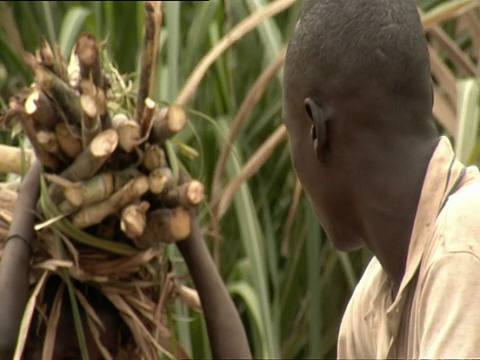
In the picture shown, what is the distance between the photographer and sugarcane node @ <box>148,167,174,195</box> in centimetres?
241

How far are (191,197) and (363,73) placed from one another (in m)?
0.66

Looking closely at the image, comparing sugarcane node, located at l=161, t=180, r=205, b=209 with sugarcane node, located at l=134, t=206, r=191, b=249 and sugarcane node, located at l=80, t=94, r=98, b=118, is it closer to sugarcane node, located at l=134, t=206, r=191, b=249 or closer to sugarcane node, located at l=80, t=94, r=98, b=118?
sugarcane node, located at l=134, t=206, r=191, b=249

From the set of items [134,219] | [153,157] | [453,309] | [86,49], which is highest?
[86,49]

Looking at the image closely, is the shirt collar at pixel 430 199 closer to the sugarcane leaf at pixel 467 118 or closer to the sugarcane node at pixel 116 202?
the sugarcane node at pixel 116 202

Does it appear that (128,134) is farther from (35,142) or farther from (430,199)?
(430,199)

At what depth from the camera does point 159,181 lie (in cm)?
241

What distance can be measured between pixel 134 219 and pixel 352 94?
0.64m

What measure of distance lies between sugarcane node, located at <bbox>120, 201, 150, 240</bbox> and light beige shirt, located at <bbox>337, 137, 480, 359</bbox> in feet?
1.82

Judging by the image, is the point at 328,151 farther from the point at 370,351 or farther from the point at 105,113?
the point at 105,113

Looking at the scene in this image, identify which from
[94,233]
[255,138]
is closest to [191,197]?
[94,233]

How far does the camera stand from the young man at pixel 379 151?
1775mm

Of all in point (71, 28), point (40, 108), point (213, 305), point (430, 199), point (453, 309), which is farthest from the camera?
point (71, 28)

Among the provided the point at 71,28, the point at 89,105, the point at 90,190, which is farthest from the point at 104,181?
the point at 71,28

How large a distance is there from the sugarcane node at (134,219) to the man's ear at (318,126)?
0.54 m
